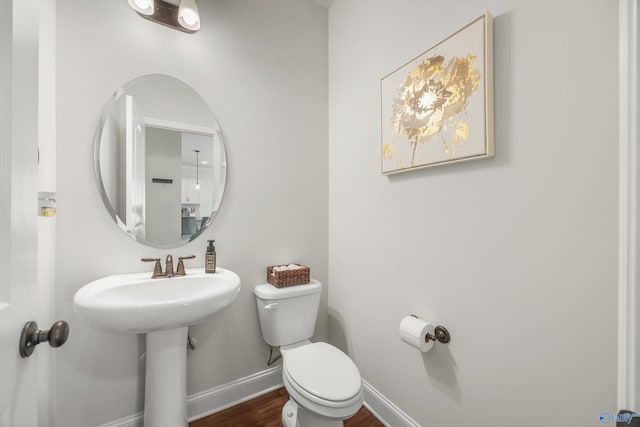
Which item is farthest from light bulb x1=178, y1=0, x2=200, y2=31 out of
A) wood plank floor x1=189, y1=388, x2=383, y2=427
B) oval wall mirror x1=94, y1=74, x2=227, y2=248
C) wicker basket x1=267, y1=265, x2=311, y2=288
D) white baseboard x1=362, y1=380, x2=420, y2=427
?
white baseboard x1=362, y1=380, x2=420, y2=427

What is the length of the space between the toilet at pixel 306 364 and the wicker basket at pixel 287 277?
0.03 m

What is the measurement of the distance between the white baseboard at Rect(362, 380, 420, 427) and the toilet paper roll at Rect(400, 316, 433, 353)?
1.58 ft

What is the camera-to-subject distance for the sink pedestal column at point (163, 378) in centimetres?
118

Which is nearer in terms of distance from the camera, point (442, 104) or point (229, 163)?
point (442, 104)

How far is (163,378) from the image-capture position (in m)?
1.18

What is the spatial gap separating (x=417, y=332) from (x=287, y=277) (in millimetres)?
792

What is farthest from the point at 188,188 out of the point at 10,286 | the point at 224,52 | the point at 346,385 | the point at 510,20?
the point at 510,20

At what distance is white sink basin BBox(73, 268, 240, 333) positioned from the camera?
36.5 inches

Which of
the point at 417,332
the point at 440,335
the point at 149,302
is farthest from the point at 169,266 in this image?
the point at 440,335

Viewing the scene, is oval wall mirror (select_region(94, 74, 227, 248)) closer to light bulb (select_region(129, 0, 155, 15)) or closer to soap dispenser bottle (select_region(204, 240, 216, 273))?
soap dispenser bottle (select_region(204, 240, 216, 273))

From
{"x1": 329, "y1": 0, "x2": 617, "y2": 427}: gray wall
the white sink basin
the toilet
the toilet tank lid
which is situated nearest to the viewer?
{"x1": 329, "y1": 0, "x2": 617, "y2": 427}: gray wall

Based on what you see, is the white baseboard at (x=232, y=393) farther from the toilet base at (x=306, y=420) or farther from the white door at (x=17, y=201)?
the white door at (x=17, y=201)

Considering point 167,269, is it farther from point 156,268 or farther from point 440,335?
point 440,335

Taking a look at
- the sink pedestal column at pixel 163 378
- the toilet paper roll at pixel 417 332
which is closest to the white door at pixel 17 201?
the sink pedestal column at pixel 163 378
